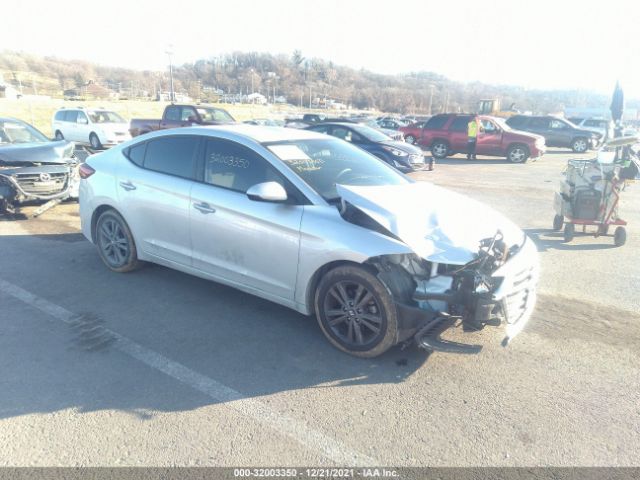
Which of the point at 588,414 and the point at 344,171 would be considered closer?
the point at 588,414

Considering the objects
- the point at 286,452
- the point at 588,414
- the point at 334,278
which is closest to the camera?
the point at 286,452

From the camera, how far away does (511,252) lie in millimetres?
3680

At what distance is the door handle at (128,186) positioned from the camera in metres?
4.88

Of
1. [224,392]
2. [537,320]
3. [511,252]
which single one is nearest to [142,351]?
[224,392]

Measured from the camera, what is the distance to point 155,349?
142 inches

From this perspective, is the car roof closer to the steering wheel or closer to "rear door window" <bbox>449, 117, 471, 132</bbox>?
the steering wheel

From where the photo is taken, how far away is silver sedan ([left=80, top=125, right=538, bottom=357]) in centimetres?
332

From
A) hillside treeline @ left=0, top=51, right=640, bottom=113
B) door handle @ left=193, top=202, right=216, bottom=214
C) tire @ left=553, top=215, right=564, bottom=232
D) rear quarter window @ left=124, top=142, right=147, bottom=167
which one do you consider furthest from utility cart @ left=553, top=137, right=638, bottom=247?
hillside treeline @ left=0, top=51, right=640, bottom=113

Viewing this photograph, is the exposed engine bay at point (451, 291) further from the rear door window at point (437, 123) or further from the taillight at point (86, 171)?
the rear door window at point (437, 123)

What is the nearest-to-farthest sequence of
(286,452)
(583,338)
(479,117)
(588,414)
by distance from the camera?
(286,452)
(588,414)
(583,338)
(479,117)

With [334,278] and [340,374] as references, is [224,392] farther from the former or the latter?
[334,278]

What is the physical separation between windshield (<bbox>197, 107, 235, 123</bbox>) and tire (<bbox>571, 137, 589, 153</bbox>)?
17178 millimetres

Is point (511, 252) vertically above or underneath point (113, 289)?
above

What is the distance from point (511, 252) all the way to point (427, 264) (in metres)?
0.78
